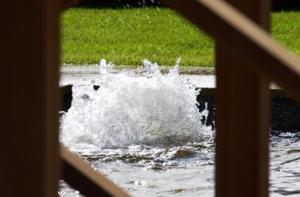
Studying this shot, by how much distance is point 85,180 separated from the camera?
221cm

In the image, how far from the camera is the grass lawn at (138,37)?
1184 centimetres

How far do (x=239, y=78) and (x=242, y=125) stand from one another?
9 cm

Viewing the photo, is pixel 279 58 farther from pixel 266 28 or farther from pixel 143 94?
pixel 143 94

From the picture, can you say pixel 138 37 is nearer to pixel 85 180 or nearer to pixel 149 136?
pixel 149 136

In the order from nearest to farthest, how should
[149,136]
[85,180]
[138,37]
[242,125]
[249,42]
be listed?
[249,42] → [242,125] → [85,180] → [149,136] → [138,37]

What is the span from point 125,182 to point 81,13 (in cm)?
950

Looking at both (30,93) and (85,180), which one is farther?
(85,180)

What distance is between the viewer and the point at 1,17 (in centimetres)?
171

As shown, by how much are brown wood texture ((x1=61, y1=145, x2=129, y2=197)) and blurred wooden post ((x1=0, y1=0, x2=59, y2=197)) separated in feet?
1.58

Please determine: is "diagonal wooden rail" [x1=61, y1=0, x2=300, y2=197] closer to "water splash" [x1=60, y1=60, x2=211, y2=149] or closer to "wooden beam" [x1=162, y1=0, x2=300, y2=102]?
"wooden beam" [x1=162, y1=0, x2=300, y2=102]

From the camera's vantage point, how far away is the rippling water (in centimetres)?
702

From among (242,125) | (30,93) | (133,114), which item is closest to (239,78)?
(242,125)

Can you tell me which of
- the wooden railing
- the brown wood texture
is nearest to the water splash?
the brown wood texture

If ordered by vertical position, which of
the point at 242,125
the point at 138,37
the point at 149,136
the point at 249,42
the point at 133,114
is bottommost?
the point at 149,136
